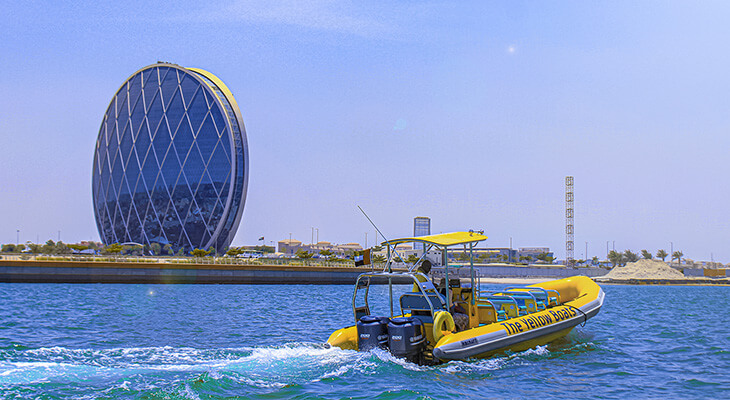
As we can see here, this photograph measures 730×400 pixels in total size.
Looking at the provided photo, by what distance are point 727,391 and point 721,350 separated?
5785mm

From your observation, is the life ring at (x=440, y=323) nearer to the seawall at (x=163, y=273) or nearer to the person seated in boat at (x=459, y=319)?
the person seated in boat at (x=459, y=319)

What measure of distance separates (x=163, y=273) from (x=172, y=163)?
67.5m

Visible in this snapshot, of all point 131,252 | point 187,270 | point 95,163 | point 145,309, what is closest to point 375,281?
point 187,270

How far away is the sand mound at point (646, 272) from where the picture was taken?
102 metres

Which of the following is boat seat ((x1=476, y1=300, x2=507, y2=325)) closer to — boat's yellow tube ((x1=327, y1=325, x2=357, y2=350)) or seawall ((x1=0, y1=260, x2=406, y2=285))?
boat's yellow tube ((x1=327, y1=325, x2=357, y2=350))

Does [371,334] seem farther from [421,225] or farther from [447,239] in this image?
[421,225]

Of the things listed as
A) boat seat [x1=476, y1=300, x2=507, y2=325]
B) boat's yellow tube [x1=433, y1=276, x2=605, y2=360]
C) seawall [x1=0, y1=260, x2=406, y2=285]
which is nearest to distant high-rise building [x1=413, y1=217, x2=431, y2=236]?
seawall [x1=0, y1=260, x2=406, y2=285]

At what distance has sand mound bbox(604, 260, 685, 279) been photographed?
102188mm

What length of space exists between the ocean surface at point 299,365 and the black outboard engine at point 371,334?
0.21m

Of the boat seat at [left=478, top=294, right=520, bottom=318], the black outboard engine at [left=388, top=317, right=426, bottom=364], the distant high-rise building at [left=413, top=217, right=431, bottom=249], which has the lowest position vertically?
the black outboard engine at [left=388, top=317, right=426, bottom=364]

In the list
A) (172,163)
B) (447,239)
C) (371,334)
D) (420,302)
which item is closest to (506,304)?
(447,239)

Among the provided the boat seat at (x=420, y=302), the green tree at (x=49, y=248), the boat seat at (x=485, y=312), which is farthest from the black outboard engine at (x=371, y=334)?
the green tree at (x=49, y=248)

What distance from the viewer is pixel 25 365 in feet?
35.9

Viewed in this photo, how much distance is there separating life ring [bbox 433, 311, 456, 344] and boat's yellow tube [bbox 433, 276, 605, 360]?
0.71 feet
